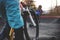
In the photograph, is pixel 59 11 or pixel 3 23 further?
pixel 59 11

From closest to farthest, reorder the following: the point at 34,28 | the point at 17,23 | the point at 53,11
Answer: the point at 17,23
the point at 34,28
the point at 53,11

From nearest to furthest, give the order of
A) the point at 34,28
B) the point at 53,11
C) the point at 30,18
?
the point at 30,18, the point at 34,28, the point at 53,11

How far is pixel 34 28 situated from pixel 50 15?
6410mm

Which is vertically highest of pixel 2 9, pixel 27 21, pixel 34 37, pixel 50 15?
pixel 2 9

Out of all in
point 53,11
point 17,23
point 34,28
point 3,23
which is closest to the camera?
point 17,23

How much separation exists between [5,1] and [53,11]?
25.2 ft

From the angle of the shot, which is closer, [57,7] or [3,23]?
[3,23]

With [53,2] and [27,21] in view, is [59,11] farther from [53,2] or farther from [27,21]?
[27,21]

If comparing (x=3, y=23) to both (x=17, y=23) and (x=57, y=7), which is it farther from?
(x=57, y=7)

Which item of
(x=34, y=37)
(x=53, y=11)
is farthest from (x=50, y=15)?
(x=34, y=37)

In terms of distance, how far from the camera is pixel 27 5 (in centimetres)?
370

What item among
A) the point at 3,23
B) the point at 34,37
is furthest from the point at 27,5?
the point at 3,23

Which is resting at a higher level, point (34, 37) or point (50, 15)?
point (34, 37)

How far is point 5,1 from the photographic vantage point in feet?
8.66
